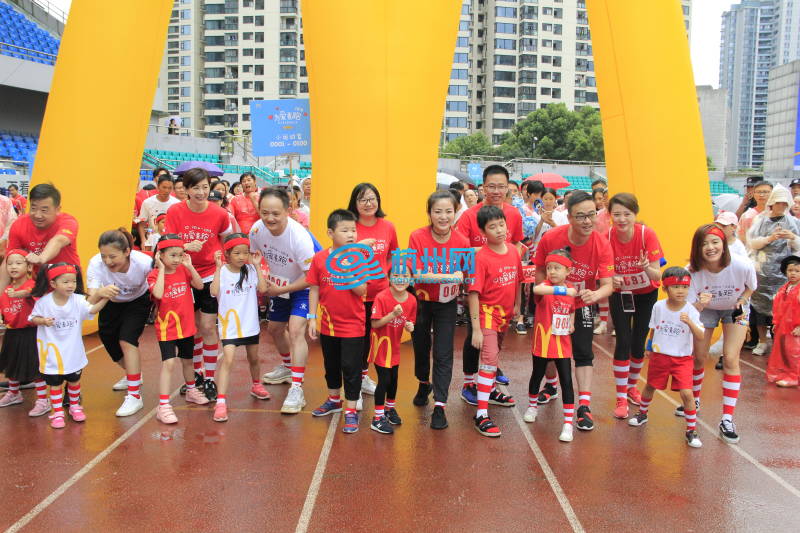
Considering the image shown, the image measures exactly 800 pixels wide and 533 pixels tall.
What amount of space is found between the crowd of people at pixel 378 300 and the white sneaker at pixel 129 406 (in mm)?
17

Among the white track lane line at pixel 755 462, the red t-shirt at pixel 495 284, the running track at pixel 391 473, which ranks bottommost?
the white track lane line at pixel 755 462

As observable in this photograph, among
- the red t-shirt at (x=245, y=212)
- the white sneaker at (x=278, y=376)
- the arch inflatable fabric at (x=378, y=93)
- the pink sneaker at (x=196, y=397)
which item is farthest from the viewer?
the red t-shirt at (x=245, y=212)

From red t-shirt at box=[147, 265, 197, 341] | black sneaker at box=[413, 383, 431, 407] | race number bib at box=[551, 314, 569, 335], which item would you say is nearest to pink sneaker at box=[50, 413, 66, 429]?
red t-shirt at box=[147, 265, 197, 341]

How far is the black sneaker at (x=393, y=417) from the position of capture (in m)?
5.51

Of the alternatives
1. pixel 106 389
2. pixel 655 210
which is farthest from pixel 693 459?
pixel 106 389

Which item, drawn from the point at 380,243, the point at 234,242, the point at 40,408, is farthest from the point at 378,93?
the point at 40,408

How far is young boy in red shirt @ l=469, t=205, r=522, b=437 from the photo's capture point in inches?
213

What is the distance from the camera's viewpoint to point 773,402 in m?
6.43

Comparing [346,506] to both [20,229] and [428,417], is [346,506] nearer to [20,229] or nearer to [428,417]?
[428,417]

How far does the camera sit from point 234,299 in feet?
18.8

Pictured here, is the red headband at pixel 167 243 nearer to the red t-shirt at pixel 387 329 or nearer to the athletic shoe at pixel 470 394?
the red t-shirt at pixel 387 329

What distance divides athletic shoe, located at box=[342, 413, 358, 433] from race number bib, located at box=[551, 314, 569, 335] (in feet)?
5.70

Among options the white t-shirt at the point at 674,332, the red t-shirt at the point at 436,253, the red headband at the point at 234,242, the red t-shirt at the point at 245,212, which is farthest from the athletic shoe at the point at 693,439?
the red t-shirt at the point at 245,212

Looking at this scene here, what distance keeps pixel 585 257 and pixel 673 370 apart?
112cm
